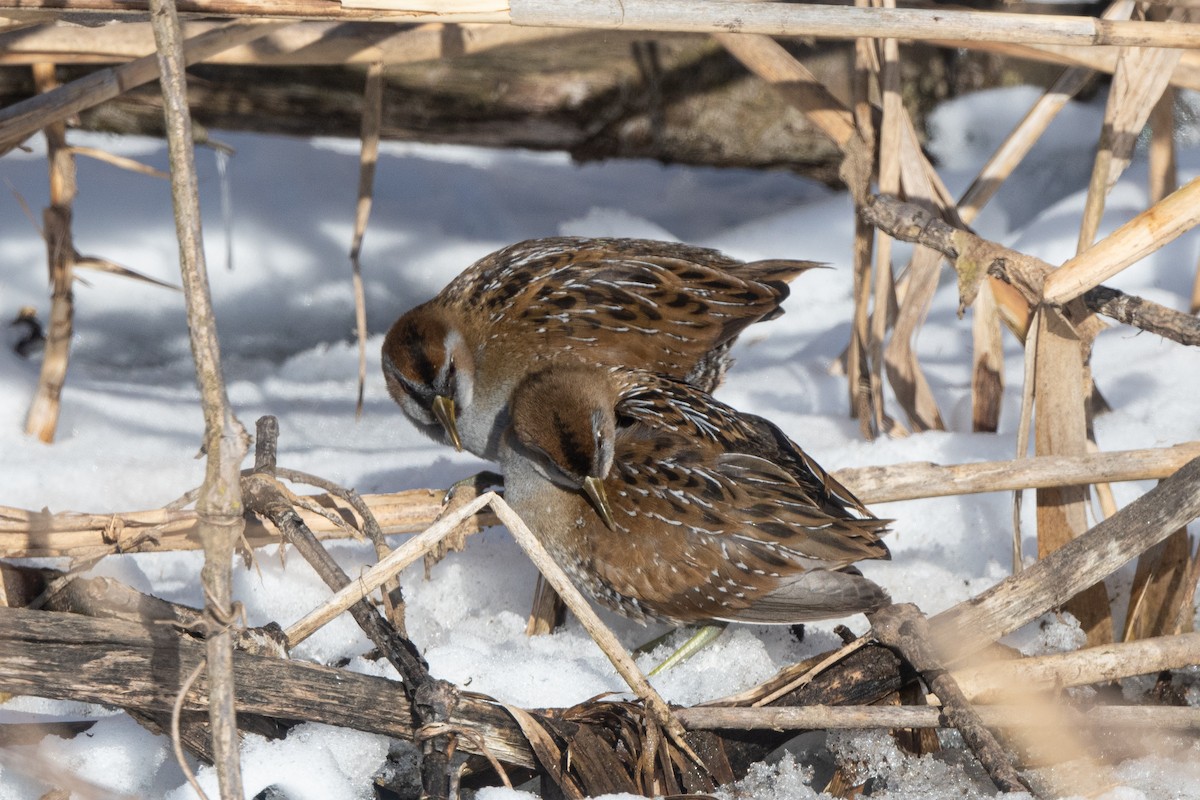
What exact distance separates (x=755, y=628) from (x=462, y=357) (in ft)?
3.63

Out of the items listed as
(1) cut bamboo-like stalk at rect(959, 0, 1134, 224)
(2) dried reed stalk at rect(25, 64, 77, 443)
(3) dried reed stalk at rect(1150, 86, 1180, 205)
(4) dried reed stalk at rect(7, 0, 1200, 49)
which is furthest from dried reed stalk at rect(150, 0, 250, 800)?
(3) dried reed stalk at rect(1150, 86, 1180, 205)

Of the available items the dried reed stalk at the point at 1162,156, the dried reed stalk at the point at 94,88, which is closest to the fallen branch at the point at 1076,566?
the dried reed stalk at the point at 1162,156

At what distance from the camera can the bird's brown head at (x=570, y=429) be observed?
2.60 metres

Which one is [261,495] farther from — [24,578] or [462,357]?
[462,357]

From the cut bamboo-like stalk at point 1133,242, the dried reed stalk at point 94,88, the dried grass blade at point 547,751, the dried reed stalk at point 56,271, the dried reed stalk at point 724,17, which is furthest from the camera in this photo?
the dried reed stalk at point 56,271

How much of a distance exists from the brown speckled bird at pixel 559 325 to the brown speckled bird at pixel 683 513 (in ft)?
1.29

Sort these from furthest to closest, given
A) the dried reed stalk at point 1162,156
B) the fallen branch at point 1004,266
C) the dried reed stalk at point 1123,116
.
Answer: the dried reed stalk at point 1162,156 < the dried reed stalk at point 1123,116 < the fallen branch at point 1004,266

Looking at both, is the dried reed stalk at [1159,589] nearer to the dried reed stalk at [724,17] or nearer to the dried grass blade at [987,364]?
the dried grass blade at [987,364]

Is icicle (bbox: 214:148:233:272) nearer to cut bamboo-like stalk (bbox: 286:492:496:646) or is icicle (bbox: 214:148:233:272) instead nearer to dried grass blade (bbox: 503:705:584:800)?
cut bamboo-like stalk (bbox: 286:492:496:646)

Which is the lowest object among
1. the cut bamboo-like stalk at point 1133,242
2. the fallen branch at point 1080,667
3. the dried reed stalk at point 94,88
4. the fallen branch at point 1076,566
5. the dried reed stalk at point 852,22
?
the fallen branch at point 1080,667

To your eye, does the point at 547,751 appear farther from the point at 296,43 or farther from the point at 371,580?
the point at 296,43

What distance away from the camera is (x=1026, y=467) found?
279 centimetres

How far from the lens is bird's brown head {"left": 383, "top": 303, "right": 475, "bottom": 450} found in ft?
10.7

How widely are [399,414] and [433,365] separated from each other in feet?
3.19
